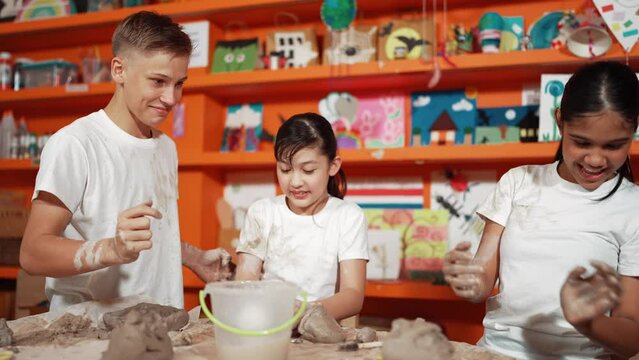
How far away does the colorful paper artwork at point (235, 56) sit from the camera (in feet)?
9.37

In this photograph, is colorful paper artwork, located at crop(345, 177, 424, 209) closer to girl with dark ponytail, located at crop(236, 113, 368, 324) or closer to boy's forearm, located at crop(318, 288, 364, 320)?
girl with dark ponytail, located at crop(236, 113, 368, 324)

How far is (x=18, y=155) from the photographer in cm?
327

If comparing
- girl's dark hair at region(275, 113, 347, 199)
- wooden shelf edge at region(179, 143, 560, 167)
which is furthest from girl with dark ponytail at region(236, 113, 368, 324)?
wooden shelf edge at region(179, 143, 560, 167)

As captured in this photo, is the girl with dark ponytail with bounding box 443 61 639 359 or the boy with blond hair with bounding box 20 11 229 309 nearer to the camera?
the girl with dark ponytail with bounding box 443 61 639 359

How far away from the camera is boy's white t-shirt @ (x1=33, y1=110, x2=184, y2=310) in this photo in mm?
1407

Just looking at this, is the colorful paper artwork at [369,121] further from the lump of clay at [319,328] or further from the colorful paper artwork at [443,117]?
the lump of clay at [319,328]

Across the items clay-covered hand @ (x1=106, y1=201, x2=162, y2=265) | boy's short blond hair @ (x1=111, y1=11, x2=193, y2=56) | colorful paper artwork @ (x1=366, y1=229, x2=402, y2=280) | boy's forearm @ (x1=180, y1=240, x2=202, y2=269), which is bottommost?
colorful paper artwork @ (x1=366, y1=229, x2=402, y2=280)

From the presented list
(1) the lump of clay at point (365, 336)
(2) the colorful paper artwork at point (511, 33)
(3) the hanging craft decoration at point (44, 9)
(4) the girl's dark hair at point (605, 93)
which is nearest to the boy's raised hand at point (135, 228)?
(1) the lump of clay at point (365, 336)

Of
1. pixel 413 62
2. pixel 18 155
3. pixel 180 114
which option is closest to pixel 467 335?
pixel 413 62

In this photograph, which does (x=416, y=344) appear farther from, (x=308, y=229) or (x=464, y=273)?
(x=308, y=229)

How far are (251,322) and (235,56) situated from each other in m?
2.15

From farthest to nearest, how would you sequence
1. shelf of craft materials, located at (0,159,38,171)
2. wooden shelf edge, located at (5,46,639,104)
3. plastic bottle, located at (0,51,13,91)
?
1. plastic bottle, located at (0,51,13,91)
2. shelf of craft materials, located at (0,159,38,171)
3. wooden shelf edge, located at (5,46,639,104)

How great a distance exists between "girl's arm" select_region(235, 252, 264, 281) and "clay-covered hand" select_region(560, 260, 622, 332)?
36.4 inches

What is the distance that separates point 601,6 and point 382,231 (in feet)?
4.42
